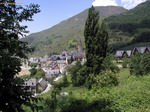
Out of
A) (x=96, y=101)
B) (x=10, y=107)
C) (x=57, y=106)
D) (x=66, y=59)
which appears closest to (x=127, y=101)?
(x=96, y=101)

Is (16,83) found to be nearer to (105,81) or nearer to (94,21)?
(105,81)

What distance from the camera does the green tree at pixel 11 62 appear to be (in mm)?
11336

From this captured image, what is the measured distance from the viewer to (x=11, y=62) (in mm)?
11195

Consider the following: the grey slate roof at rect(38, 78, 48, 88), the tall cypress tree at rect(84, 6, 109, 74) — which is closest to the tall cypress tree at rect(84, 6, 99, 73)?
the tall cypress tree at rect(84, 6, 109, 74)

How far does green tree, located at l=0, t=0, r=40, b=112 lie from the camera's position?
37.2ft

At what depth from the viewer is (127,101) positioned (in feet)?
54.7

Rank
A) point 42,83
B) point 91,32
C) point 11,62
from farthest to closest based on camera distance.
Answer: point 42,83 → point 91,32 → point 11,62

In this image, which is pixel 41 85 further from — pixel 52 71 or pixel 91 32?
pixel 91 32

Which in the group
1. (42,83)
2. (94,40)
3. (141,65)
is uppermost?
(94,40)

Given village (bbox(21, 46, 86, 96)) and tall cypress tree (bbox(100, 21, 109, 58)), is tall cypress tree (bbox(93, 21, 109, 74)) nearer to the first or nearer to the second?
tall cypress tree (bbox(100, 21, 109, 58))

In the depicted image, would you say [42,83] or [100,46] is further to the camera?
[42,83]

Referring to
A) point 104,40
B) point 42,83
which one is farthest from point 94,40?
point 42,83

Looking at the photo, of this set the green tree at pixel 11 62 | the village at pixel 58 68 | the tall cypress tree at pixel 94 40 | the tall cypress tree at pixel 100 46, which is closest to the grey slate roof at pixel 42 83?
the village at pixel 58 68

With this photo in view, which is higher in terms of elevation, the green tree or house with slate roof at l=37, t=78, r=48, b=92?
the green tree
